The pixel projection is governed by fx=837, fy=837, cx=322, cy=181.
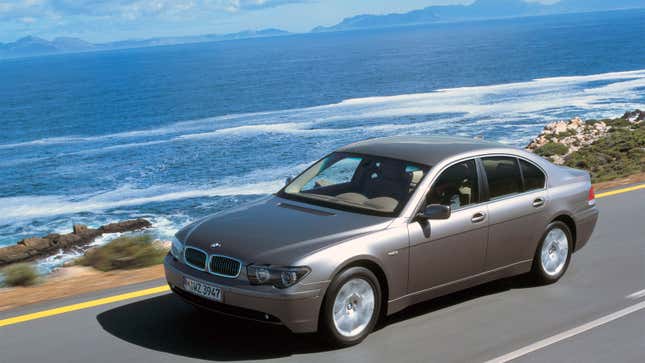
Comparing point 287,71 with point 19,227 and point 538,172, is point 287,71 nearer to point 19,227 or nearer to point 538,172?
point 19,227

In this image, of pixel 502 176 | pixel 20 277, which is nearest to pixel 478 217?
pixel 502 176

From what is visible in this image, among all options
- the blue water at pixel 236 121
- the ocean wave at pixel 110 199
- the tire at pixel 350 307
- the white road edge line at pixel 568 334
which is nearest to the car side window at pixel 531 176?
the white road edge line at pixel 568 334

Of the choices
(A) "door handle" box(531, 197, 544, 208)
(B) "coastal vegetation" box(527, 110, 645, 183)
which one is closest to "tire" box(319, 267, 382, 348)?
(A) "door handle" box(531, 197, 544, 208)

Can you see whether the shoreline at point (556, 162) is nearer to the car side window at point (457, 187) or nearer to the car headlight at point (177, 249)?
the car headlight at point (177, 249)

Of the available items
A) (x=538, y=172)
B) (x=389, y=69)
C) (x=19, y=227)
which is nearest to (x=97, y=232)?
(x=19, y=227)

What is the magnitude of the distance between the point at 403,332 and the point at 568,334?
Result: 130 cm

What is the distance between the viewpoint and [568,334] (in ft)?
21.6

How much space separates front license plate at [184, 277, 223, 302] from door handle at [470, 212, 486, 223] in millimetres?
2335

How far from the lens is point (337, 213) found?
6723 mm

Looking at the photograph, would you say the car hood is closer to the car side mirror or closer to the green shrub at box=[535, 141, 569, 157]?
the car side mirror

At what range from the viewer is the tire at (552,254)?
7859 mm

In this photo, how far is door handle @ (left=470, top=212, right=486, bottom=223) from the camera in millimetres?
7109

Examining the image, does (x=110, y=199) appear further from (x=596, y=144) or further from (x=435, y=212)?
(x=435, y=212)

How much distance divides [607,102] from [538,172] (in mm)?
67737
